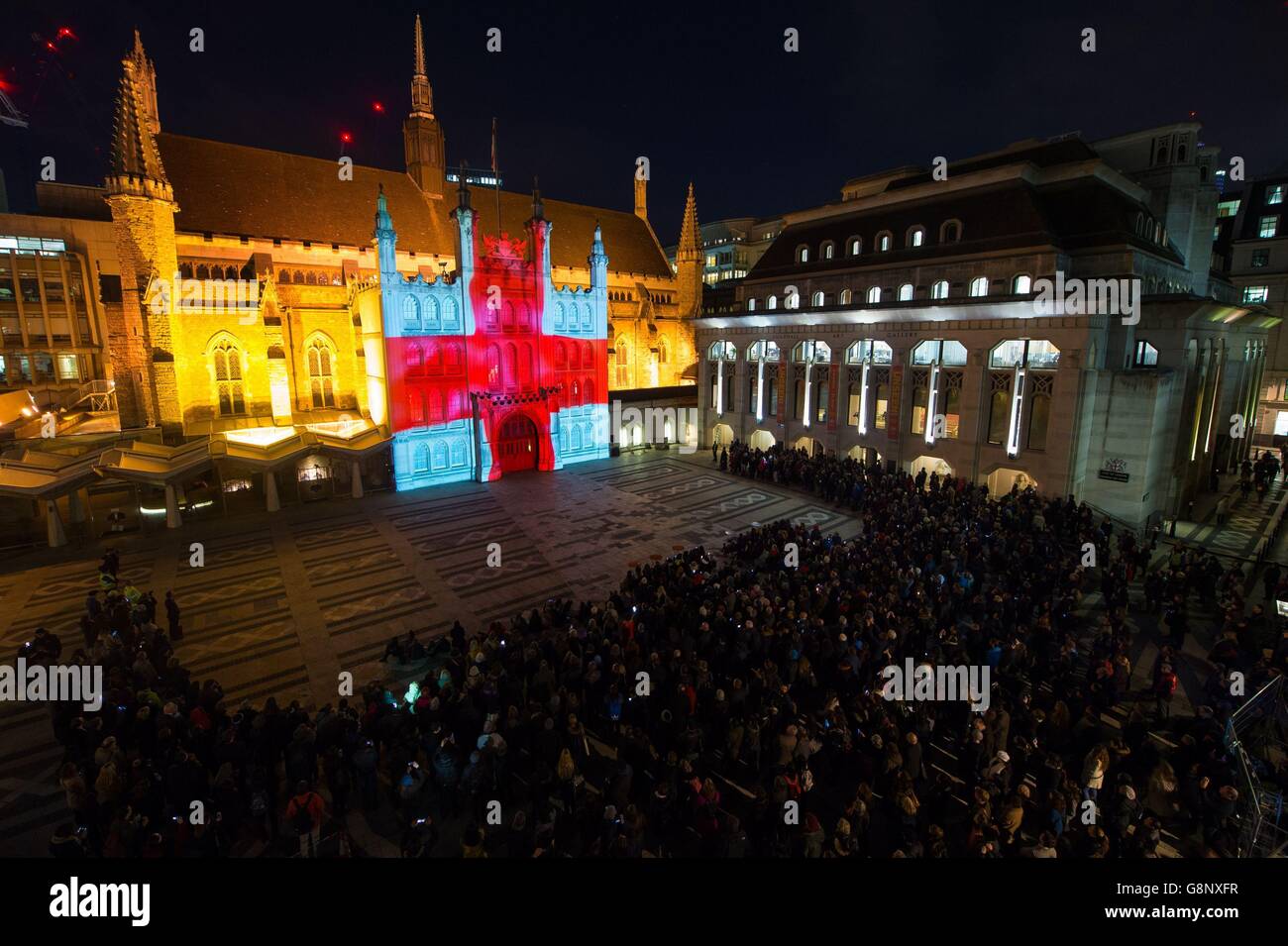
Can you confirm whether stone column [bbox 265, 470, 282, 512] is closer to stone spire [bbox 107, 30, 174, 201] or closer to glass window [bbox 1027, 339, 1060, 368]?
stone spire [bbox 107, 30, 174, 201]

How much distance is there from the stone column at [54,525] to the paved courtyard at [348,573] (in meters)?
1.17

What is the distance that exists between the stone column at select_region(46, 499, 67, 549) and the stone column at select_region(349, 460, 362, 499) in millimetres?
11346

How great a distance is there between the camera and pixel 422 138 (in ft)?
146

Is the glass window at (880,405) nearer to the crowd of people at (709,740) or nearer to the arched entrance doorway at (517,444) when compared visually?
the crowd of people at (709,740)

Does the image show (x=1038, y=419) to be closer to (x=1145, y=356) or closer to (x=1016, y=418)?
(x=1016, y=418)

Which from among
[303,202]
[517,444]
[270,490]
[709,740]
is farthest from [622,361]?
[709,740]

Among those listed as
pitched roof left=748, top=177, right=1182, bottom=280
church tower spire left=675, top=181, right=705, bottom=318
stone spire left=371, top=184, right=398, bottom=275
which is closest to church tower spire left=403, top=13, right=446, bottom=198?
stone spire left=371, top=184, right=398, bottom=275

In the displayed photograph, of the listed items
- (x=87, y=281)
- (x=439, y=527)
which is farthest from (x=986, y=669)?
(x=87, y=281)

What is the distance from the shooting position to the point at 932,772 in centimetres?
1148

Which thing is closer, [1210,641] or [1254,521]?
[1210,641]

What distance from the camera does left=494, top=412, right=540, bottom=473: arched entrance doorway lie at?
3788 centimetres
